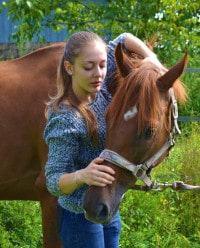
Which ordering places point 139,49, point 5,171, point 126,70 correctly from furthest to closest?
point 5,171, point 139,49, point 126,70

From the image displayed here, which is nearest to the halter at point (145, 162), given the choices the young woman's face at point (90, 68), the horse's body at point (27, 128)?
the young woman's face at point (90, 68)

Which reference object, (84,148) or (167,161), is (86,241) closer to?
(84,148)

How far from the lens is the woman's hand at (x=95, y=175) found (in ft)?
8.06

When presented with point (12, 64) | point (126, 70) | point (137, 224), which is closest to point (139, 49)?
point (126, 70)

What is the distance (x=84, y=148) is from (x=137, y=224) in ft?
7.83

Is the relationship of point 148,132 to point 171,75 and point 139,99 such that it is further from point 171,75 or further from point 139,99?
point 171,75

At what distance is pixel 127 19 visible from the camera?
7.32 metres

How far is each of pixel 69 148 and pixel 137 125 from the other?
0.30 metres

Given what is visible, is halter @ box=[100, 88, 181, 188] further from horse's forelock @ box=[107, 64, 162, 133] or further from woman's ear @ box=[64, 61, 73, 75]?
woman's ear @ box=[64, 61, 73, 75]

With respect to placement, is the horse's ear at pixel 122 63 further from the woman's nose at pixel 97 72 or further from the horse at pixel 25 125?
the horse at pixel 25 125

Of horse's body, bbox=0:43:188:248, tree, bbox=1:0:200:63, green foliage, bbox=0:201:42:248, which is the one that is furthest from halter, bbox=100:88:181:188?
tree, bbox=1:0:200:63

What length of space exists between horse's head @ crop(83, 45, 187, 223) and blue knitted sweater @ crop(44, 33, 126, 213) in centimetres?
12

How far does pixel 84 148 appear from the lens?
276cm

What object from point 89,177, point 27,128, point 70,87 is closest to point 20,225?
A: point 27,128
